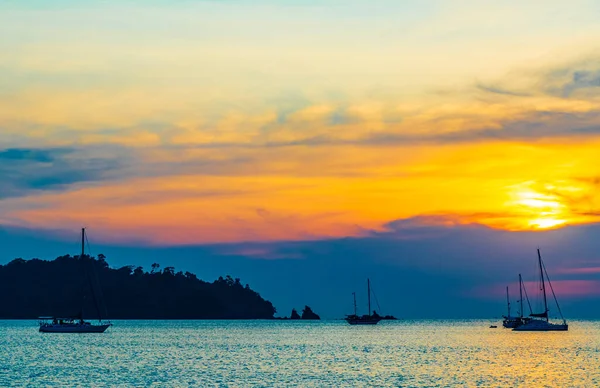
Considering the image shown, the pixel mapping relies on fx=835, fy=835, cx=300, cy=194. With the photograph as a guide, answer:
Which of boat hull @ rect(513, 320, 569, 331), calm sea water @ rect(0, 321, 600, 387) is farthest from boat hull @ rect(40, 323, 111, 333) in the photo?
boat hull @ rect(513, 320, 569, 331)

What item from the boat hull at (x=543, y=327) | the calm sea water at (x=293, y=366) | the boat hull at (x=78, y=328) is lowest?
the calm sea water at (x=293, y=366)

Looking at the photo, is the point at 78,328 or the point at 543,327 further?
the point at 543,327

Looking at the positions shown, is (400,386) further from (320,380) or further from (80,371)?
(80,371)

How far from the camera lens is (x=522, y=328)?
187000mm

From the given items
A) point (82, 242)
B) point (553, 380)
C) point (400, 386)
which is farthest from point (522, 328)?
point (400, 386)

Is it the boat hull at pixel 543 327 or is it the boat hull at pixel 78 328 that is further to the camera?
the boat hull at pixel 543 327

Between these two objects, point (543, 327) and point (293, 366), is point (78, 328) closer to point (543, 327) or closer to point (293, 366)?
point (293, 366)

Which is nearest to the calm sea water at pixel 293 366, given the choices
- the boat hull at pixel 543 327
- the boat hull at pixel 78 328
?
the boat hull at pixel 78 328

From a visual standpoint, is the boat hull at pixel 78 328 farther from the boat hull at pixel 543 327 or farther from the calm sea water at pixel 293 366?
the boat hull at pixel 543 327

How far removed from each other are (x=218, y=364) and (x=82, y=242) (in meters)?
71.1

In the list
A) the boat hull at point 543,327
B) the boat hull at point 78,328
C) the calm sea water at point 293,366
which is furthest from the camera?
the boat hull at point 543,327

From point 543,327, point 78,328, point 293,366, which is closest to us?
point 293,366

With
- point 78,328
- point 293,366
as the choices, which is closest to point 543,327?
point 78,328

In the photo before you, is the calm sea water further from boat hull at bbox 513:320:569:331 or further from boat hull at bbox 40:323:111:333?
boat hull at bbox 513:320:569:331
